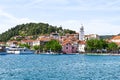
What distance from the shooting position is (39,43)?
166625 mm

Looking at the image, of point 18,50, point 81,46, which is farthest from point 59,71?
point 81,46

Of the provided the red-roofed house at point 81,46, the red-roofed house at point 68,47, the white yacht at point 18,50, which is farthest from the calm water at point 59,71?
the red-roofed house at point 81,46

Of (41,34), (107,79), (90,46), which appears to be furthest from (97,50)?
(107,79)

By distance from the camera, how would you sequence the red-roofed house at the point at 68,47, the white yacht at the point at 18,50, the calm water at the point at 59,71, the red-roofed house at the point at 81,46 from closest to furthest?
the calm water at the point at 59,71
the white yacht at the point at 18,50
the red-roofed house at the point at 68,47
the red-roofed house at the point at 81,46

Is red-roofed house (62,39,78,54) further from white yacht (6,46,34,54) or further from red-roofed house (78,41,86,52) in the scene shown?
white yacht (6,46,34,54)

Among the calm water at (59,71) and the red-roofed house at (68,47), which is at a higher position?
the red-roofed house at (68,47)

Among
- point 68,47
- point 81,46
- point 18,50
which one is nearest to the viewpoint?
point 18,50

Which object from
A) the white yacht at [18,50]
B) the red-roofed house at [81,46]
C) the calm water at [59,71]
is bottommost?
the calm water at [59,71]

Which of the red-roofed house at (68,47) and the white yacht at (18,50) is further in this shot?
the red-roofed house at (68,47)

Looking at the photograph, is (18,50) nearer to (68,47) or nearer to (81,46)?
(68,47)

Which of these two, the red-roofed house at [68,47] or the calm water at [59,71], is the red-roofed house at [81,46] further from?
the calm water at [59,71]

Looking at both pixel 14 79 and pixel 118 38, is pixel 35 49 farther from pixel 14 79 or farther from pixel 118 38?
pixel 14 79

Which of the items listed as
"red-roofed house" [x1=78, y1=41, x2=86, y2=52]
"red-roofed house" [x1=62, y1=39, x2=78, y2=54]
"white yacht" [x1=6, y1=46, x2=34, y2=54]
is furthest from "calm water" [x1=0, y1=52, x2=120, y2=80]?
"red-roofed house" [x1=78, y1=41, x2=86, y2=52]

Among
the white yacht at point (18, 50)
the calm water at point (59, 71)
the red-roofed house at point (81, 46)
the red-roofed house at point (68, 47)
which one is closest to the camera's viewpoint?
the calm water at point (59, 71)
